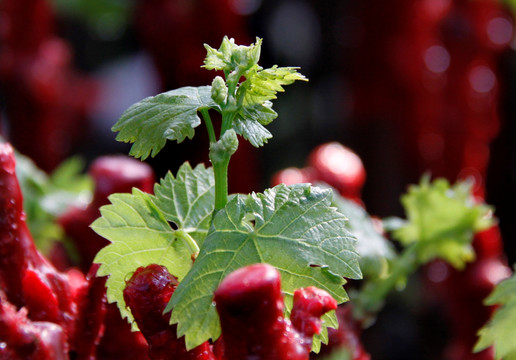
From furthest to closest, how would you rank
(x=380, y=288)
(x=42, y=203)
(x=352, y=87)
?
(x=352, y=87) → (x=42, y=203) → (x=380, y=288)

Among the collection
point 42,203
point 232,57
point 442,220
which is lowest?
point 42,203

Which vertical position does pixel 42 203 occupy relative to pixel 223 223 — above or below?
below

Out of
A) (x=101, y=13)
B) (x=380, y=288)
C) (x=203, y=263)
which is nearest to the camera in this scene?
(x=203, y=263)

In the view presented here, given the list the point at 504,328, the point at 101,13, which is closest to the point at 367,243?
the point at 504,328

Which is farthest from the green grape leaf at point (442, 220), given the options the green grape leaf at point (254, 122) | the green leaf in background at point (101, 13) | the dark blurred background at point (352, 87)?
the green leaf in background at point (101, 13)

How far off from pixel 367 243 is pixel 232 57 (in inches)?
10.7

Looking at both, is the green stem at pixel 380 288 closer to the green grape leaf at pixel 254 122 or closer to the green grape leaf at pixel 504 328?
the green grape leaf at pixel 504 328

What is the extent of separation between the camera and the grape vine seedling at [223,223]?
1.20 feet

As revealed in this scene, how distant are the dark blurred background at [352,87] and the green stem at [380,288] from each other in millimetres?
556

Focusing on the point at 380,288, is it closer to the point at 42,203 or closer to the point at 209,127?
the point at 209,127

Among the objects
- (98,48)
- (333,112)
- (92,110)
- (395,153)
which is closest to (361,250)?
(395,153)

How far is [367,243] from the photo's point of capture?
1.97 feet

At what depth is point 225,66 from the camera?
1.23 feet

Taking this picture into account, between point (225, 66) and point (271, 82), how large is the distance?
0.09 feet
